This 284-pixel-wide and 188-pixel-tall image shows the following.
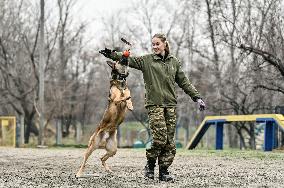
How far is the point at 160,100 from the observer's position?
295 inches

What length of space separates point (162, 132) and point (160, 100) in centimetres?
43

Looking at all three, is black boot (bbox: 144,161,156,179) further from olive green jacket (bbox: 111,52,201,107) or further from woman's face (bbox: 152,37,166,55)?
woman's face (bbox: 152,37,166,55)

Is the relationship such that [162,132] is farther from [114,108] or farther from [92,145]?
[92,145]

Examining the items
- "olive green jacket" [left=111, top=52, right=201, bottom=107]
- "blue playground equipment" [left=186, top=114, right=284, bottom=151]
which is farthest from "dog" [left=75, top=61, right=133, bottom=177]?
"blue playground equipment" [left=186, top=114, right=284, bottom=151]

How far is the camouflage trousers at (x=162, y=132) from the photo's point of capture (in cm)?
738

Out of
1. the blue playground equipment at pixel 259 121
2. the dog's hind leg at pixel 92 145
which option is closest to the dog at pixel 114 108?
the dog's hind leg at pixel 92 145

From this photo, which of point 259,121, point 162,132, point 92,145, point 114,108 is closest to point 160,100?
point 162,132

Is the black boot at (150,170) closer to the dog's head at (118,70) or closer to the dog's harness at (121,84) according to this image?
the dog's harness at (121,84)

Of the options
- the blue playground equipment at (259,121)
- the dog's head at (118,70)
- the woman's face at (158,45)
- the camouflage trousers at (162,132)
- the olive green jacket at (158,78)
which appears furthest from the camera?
the blue playground equipment at (259,121)

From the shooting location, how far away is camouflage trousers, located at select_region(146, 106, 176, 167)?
24.2ft

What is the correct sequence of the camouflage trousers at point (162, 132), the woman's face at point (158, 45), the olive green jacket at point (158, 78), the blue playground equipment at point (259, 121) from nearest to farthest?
the camouflage trousers at point (162, 132) < the olive green jacket at point (158, 78) < the woman's face at point (158, 45) < the blue playground equipment at point (259, 121)

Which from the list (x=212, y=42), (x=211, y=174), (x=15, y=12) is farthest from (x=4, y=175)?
(x=15, y=12)

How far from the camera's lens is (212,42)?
98.0ft

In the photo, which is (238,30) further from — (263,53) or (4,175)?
(4,175)
